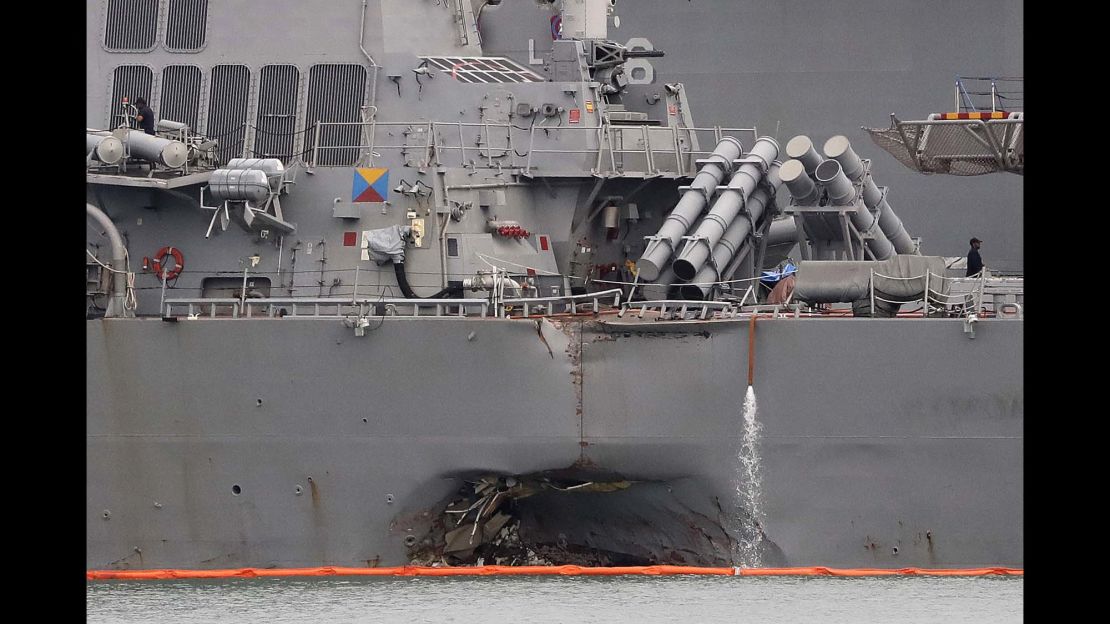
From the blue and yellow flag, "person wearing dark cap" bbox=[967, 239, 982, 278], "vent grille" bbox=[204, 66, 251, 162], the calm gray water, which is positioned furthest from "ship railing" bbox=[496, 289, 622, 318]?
"person wearing dark cap" bbox=[967, 239, 982, 278]

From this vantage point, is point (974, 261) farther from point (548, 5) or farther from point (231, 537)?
point (231, 537)

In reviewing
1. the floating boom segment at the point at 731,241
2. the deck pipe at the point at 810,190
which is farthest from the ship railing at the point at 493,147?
the floating boom segment at the point at 731,241

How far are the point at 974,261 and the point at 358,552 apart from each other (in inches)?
366

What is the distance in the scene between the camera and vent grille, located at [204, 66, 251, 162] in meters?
22.5

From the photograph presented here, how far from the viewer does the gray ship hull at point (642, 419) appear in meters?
19.0

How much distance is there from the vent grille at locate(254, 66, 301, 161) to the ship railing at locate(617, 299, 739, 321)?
5.35m

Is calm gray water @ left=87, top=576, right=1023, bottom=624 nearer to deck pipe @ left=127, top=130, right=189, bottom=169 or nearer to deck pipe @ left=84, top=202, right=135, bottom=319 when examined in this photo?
deck pipe @ left=84, top=202, right=135, bottom=319

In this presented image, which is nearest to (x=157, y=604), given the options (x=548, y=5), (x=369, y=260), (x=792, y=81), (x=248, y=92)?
(x=369, y=260)

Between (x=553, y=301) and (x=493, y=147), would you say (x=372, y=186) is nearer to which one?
(x=493, y=147)

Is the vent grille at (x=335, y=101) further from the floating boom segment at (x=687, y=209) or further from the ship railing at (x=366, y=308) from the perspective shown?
the floating boom segment at (x=687, y=209)

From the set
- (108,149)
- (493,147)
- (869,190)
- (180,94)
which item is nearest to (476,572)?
(493,147)

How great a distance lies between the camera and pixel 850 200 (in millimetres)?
22188

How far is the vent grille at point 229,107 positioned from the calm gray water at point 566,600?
6310mm

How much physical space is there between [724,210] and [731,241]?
47cm
